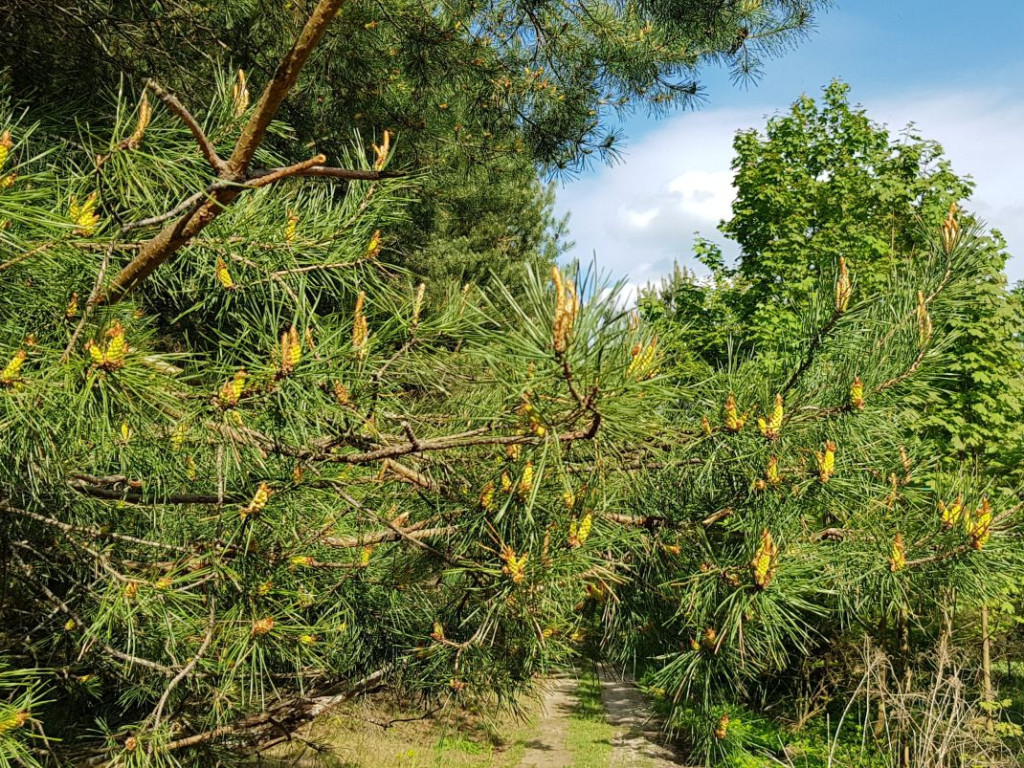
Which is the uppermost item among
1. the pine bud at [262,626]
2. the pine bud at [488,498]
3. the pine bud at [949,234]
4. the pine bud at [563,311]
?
the pine bud at [949,234]

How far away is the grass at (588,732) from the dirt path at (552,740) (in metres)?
0.07

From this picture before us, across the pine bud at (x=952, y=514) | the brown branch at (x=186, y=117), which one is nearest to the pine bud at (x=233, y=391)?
the brown branch at (x=186, y=117)

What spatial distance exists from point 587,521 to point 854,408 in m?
0.76

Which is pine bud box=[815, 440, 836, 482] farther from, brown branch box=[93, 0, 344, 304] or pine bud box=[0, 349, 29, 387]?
pine bud box=[0, 349, 29, 387]

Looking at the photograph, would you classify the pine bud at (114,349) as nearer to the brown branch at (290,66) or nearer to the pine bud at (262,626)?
the brown branch at (290,66)

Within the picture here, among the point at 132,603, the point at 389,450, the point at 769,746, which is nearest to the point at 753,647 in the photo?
the point at 389,450

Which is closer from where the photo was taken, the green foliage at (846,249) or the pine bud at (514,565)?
the pine bud at (514,565)

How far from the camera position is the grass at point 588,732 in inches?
264

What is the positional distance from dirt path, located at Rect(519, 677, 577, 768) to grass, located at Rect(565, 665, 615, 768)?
0.22ft

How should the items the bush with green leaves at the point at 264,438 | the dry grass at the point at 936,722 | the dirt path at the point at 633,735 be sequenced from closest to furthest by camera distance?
1. the bush with green leaves at the point at 264,438
2. the dry grass at the point at 936,722
3. the dirt path at the point at 633,735

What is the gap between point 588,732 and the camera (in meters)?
7.70

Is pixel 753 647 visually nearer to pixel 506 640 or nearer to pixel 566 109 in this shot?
pixel 506 640

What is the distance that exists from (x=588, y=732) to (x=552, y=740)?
15.9 inches

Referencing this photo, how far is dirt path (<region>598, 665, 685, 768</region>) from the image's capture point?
6648mm
